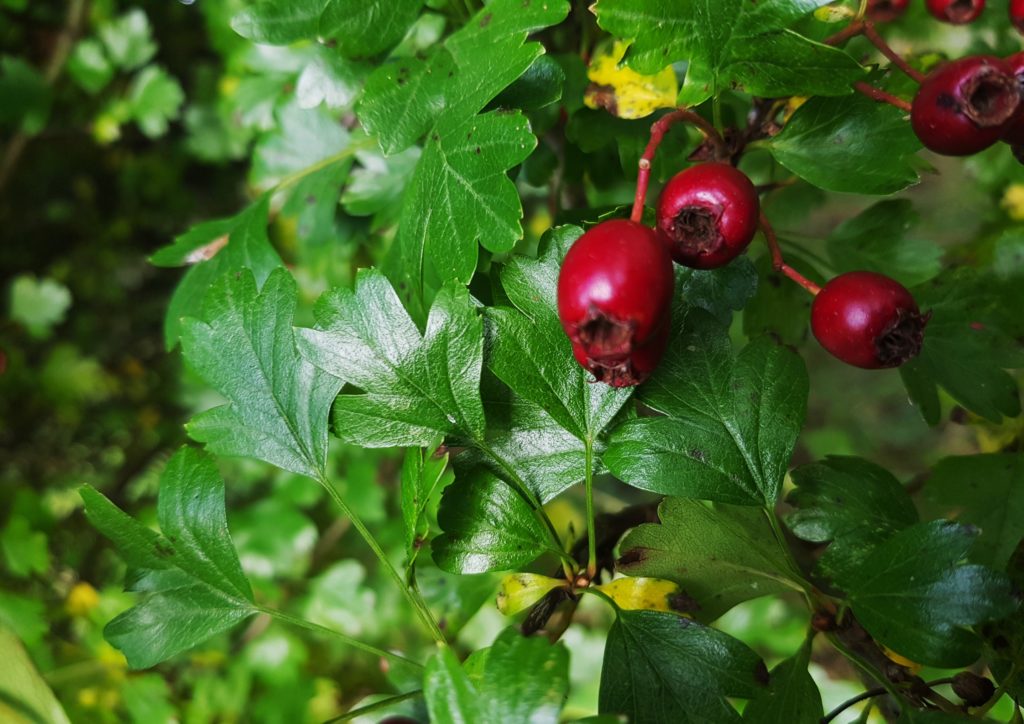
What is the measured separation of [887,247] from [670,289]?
1.39 ft

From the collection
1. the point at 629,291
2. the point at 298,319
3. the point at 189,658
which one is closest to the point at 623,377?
the point at 629,291

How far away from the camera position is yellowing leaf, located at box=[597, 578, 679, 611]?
1.67 feet

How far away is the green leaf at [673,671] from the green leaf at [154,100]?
126cm

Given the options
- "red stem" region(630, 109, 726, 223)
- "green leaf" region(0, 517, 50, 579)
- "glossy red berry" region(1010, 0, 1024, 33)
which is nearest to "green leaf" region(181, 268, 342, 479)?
"red stem" region(630, 109, 726, 223)

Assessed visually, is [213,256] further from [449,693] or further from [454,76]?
[449,693]

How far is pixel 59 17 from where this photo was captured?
1.49 metres

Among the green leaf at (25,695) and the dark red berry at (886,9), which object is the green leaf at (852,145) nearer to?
the dark red berry at (886,9)

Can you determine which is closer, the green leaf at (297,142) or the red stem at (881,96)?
the red stem at (881,96)

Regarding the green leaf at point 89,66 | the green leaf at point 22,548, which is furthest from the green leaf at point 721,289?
the green leaf at point 89,66

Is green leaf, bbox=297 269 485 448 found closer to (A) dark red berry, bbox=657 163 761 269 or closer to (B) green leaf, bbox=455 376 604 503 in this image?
(B) green leaf, bbox=455 376 604 503

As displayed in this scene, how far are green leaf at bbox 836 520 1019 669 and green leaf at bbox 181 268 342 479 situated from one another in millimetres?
363

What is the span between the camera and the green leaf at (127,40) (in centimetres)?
134

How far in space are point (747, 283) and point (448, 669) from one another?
305 mm

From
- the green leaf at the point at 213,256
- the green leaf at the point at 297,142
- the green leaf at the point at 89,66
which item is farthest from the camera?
the green leaf at the point at 89,66
